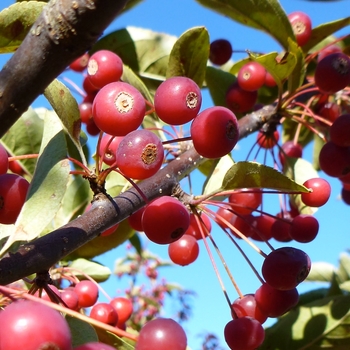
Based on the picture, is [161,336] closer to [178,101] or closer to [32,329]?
[32,329]

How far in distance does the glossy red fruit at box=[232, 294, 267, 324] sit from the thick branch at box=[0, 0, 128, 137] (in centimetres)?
114

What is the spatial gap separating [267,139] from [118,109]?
1.27m

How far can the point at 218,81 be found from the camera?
278cm

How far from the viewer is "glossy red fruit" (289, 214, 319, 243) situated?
209 centimetres

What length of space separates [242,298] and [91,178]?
706mm

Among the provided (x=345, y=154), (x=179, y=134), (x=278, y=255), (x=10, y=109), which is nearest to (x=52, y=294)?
(x=10, y=109)

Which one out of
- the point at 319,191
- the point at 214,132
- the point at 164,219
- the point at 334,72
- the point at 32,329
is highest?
the point at 334,72

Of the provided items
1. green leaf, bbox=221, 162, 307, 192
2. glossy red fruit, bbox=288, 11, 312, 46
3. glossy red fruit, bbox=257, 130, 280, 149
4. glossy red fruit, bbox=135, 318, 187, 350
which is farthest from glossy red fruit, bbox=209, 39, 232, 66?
glossy red fruit, bbox=135, 318, 187, 350

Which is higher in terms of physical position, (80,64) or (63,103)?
(80,64)

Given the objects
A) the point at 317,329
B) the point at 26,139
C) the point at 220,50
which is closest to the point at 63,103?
the point at 26,139

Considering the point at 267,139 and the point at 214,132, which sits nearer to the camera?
the point at 214,132

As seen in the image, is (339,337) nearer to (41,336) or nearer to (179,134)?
(179,134)

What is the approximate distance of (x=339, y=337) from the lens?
7.99 feet

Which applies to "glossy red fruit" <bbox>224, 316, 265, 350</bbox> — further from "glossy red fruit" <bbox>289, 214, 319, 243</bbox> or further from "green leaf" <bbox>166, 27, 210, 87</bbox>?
"green leaf" <bbox>166, 27, 210, 87</bbox>
